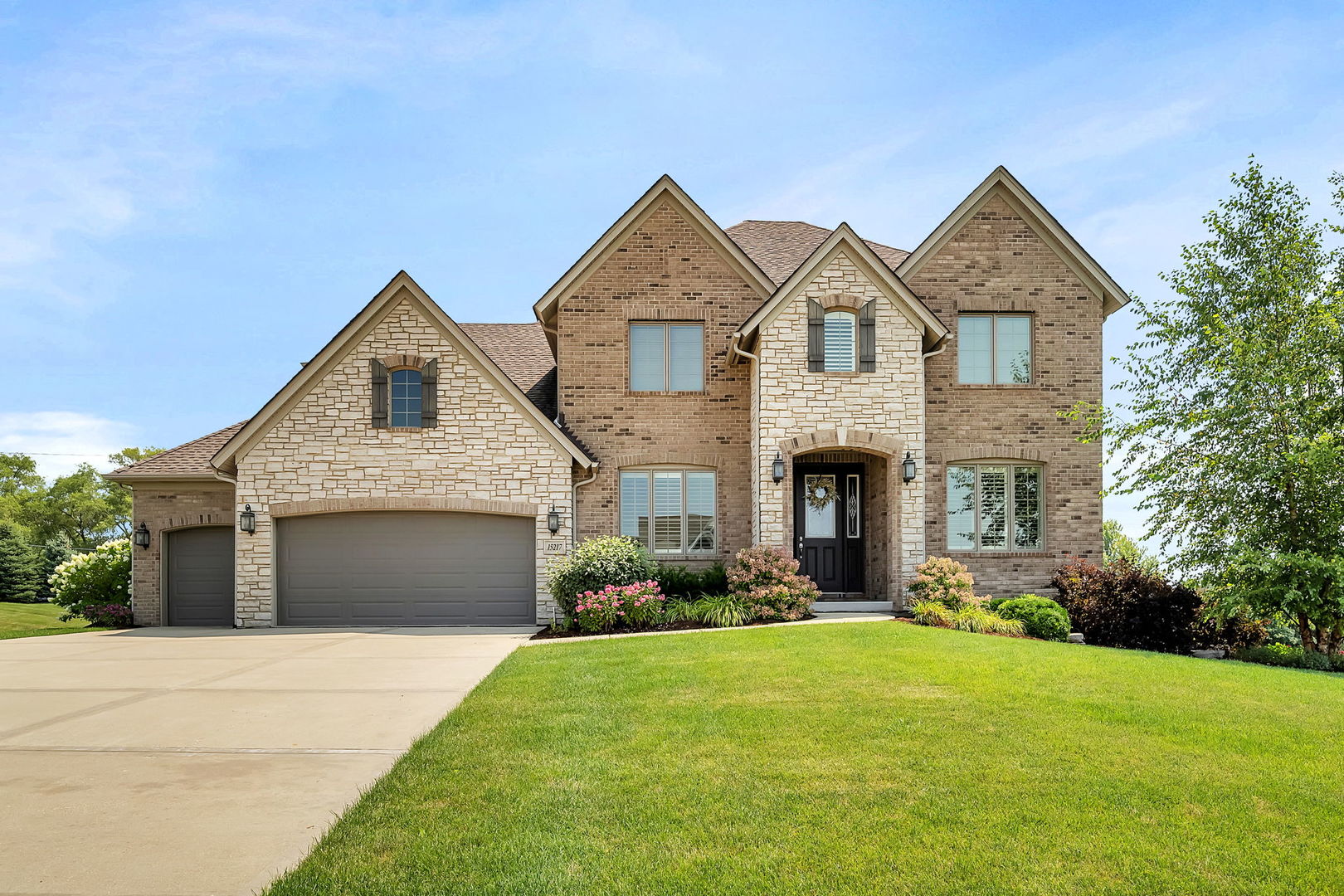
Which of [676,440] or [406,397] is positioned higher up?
[406,397]

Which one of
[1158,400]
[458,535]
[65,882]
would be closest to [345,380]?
[458,535]

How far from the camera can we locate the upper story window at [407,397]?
15.8m

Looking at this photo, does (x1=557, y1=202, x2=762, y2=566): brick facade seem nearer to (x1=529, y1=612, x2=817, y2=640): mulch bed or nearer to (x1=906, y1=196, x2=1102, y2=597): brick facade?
(x1=529, y1=612, x2=817, y2=640): mulch bed

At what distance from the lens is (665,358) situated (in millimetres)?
17141

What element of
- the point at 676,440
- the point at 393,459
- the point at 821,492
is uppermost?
the point at 676,440

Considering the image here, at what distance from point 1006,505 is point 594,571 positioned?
854cm

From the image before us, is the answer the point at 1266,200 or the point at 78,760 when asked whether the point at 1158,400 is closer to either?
the point at 1266,200

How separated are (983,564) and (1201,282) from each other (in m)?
6.42

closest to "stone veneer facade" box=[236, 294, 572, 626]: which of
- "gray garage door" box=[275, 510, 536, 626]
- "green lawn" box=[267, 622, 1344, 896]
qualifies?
"gray garage door" box=[275, 510, 536, 626]

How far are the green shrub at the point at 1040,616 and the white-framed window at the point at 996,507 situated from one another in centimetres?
248

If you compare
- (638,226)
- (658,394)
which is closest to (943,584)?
(658,394)

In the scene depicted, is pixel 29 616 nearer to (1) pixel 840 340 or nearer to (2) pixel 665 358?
(2) pixel 665 358

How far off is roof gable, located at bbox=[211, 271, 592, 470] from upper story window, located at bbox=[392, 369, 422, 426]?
0.98 meters

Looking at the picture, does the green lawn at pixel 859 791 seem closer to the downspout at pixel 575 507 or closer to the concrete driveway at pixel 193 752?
the concrete driveway at pixel 193 752
